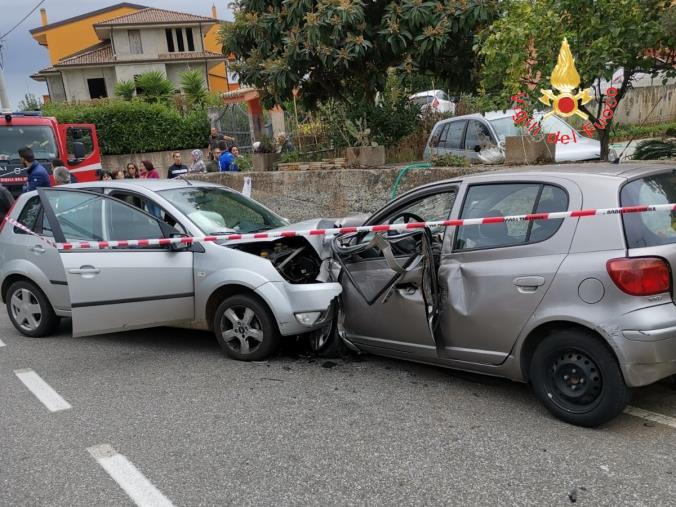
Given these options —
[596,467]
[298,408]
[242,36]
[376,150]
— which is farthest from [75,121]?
[596,467]

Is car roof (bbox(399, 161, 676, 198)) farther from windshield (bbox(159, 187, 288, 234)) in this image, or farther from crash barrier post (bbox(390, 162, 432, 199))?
crash barrier post (bbox(390, 162, 432, 199))

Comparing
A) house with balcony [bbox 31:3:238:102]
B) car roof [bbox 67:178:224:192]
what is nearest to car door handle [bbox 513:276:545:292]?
car roof [bbox 67:178:224:192]

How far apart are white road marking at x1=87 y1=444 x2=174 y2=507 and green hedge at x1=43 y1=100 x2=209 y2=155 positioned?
20317 mm

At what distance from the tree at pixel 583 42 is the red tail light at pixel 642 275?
3916 millimetres

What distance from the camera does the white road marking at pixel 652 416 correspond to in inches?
151

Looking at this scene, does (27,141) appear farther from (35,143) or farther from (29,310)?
(29,310)

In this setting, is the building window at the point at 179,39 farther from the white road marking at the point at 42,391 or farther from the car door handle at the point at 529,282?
the car door handle at the point at 529,282

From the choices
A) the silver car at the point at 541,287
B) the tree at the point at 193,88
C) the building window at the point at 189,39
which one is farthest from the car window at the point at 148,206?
the building window at the point at 189,39

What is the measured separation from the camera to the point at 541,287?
3799mm

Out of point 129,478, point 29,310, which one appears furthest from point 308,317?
point 29,310

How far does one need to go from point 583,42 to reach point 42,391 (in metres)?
6.63

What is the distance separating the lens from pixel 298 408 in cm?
438

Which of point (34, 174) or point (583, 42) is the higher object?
point (583, 42)

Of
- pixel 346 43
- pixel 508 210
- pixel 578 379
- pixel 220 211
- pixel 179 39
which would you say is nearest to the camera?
pixel 578 379
